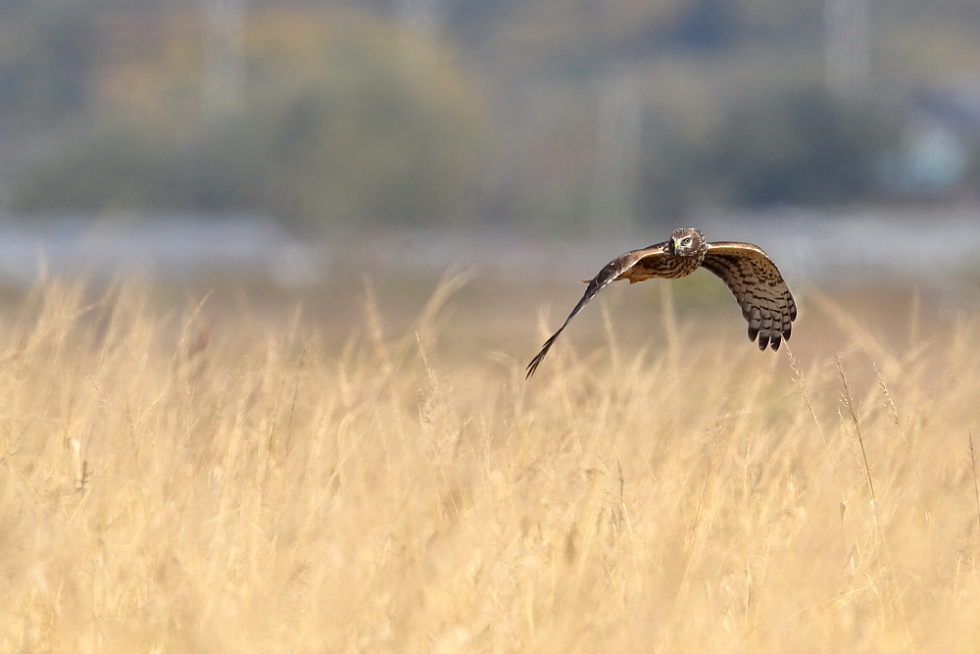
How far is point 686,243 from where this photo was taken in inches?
209

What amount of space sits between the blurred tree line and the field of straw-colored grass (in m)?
42.3

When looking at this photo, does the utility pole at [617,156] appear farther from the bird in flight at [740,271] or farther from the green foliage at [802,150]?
the bird in flight at [740,271]

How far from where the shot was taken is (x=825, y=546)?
12.3ft

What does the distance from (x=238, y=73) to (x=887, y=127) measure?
35394 millimetres

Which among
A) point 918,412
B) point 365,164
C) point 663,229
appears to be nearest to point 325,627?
point 918,412

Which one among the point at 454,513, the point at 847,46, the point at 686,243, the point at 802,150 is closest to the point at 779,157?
the point at 802,150

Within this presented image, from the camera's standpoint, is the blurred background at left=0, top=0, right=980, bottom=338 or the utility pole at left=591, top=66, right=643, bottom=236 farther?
the utility pole at left=591, top=66, right=643, bottom=236

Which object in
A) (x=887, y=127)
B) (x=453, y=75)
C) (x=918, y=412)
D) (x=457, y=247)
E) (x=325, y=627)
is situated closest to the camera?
(x=325, y=627)

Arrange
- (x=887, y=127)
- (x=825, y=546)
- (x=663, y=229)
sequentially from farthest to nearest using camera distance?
(x=887, y=127) → (x=663, y=229) → (x=825, y=546)

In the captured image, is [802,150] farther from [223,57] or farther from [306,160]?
[223,57]

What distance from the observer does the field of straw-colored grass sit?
346cm

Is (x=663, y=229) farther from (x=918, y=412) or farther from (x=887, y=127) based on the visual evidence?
(x=918, y=412)

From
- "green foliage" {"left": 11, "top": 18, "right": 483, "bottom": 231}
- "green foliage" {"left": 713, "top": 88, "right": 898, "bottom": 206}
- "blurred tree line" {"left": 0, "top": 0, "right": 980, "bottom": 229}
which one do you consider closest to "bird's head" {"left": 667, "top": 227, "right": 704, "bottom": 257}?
"green foliage" {"left": 11, "top": 18, "right": 483, "bottom": 231}

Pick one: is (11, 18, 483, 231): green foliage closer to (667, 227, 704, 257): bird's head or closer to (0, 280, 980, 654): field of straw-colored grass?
(667, 227, 704, 257): bird's head
